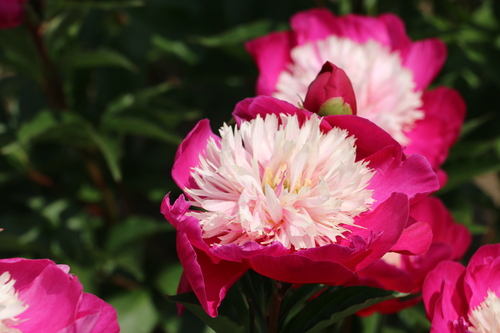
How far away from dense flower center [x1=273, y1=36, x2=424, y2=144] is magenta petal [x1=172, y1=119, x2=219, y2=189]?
0.25m

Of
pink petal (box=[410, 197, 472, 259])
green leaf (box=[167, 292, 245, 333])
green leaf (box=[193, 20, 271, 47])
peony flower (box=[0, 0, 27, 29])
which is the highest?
peony flower (box=[0, 0, 27, 29])

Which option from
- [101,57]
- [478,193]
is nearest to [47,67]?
[101,57]

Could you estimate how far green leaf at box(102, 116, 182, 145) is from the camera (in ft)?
3.53

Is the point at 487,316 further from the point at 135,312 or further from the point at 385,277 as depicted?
the point at 135,312

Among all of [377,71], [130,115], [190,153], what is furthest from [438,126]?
[130,115]

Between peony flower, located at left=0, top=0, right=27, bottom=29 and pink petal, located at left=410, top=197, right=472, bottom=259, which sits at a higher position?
peony flower, located at left=0, top=0, right=27, bottom=29

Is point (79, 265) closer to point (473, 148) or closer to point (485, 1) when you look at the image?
point (473, 148)

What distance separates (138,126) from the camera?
1084 mm

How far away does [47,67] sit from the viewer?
3.57ft

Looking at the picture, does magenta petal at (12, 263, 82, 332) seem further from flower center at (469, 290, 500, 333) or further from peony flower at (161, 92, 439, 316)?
flower center at (469, 290, 500, 333)

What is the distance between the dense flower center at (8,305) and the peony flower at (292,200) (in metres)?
0.14

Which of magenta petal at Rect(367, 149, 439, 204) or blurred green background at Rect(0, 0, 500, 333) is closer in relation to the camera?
magenta petal at Rect(367, 149, 439, 204)

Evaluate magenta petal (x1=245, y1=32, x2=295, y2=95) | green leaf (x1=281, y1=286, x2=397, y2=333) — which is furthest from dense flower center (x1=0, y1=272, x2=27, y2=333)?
magenta petal (x1=245, y1=32, x2=295, y2=95)

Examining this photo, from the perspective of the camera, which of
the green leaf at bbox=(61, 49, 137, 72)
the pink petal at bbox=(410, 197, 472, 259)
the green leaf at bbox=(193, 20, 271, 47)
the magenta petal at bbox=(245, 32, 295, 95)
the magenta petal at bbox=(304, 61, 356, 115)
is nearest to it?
the magenta petal at bbox=(304, 61, 356, 115)
